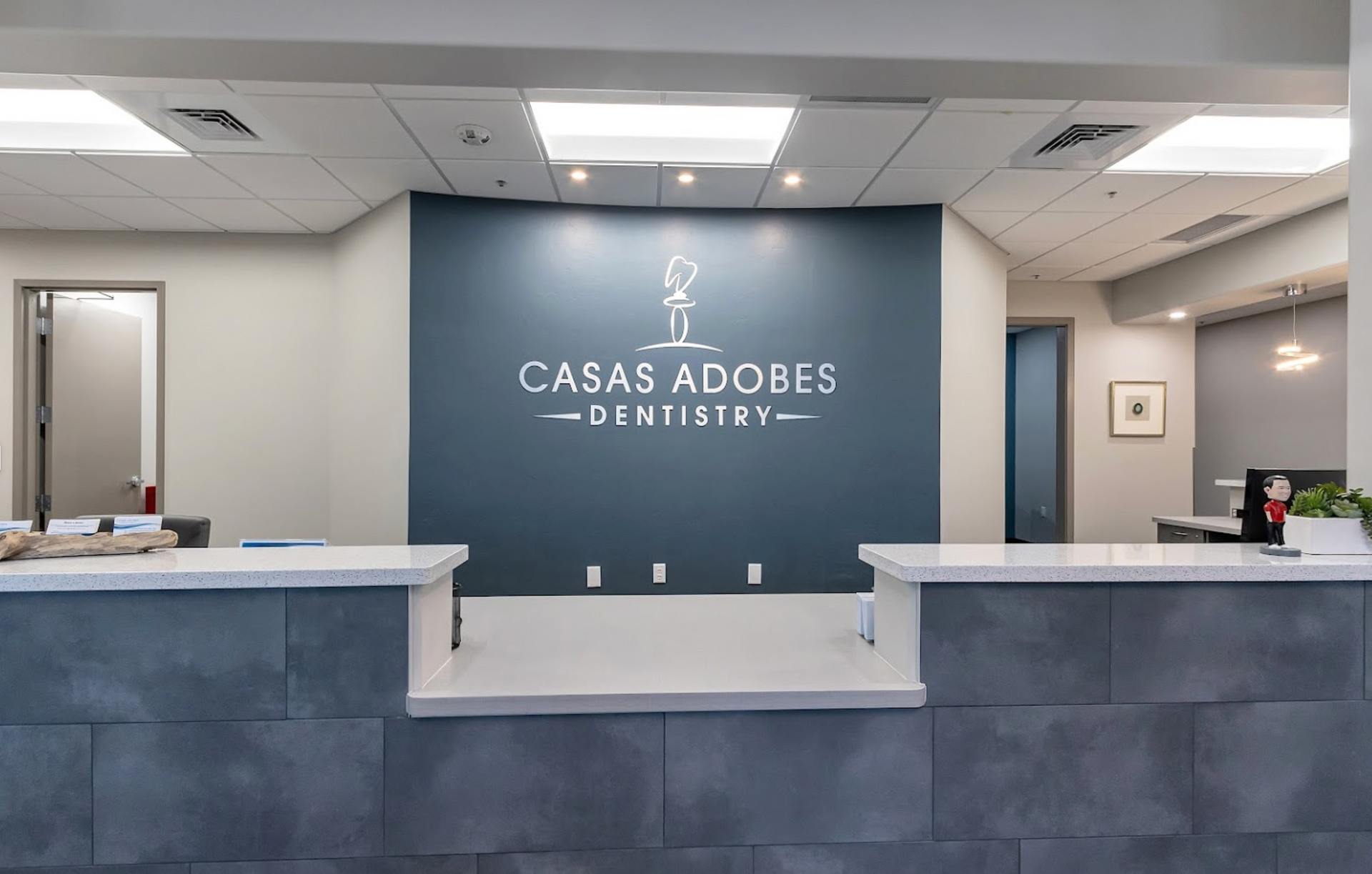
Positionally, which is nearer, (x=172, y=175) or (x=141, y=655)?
(x=141, y=655)

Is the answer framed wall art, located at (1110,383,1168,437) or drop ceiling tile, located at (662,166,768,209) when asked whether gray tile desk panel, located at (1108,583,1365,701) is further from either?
framed wall art, located at (1110,383,1168,437)

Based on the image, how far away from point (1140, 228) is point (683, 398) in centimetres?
333

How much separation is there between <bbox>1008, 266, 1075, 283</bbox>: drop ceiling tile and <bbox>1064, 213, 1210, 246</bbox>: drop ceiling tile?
77 centimetres

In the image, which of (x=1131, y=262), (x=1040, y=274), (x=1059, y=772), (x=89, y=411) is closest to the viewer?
(x=1059, y=772)

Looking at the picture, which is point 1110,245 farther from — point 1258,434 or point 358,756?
point 358,756

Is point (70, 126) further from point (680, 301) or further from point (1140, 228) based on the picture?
point (1140, 228)

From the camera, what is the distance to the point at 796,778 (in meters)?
1.90

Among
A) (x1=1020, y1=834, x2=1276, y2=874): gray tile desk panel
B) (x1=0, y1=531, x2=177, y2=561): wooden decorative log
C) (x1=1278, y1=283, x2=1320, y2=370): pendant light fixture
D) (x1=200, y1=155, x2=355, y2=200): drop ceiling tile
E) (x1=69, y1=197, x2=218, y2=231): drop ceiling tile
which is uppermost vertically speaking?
(x1=200, y1=155, x2=355, y2=200): drop ceiling tile

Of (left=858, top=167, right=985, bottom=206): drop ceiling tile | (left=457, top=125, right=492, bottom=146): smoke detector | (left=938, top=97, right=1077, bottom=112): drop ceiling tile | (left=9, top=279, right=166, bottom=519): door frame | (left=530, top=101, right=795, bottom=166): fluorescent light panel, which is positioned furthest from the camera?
(left=9, top=279, right=166, bottom=519): door frame

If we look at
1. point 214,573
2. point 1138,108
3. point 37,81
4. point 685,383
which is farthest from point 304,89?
point 1138,108

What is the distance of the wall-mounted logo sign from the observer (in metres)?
4.79

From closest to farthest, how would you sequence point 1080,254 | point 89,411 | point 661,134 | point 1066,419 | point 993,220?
point 661,134, point 993,220, point 89,411, point 1080,254, point 1066,419

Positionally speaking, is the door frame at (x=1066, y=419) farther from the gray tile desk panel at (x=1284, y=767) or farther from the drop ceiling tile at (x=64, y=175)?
the drop ceiling tile at (x=64, y=175)

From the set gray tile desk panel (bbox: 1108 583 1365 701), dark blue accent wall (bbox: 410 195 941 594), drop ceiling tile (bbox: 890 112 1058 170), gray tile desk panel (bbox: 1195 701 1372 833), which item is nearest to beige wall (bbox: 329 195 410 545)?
dark blue accent wall (bbox: 410 195 941 594)
